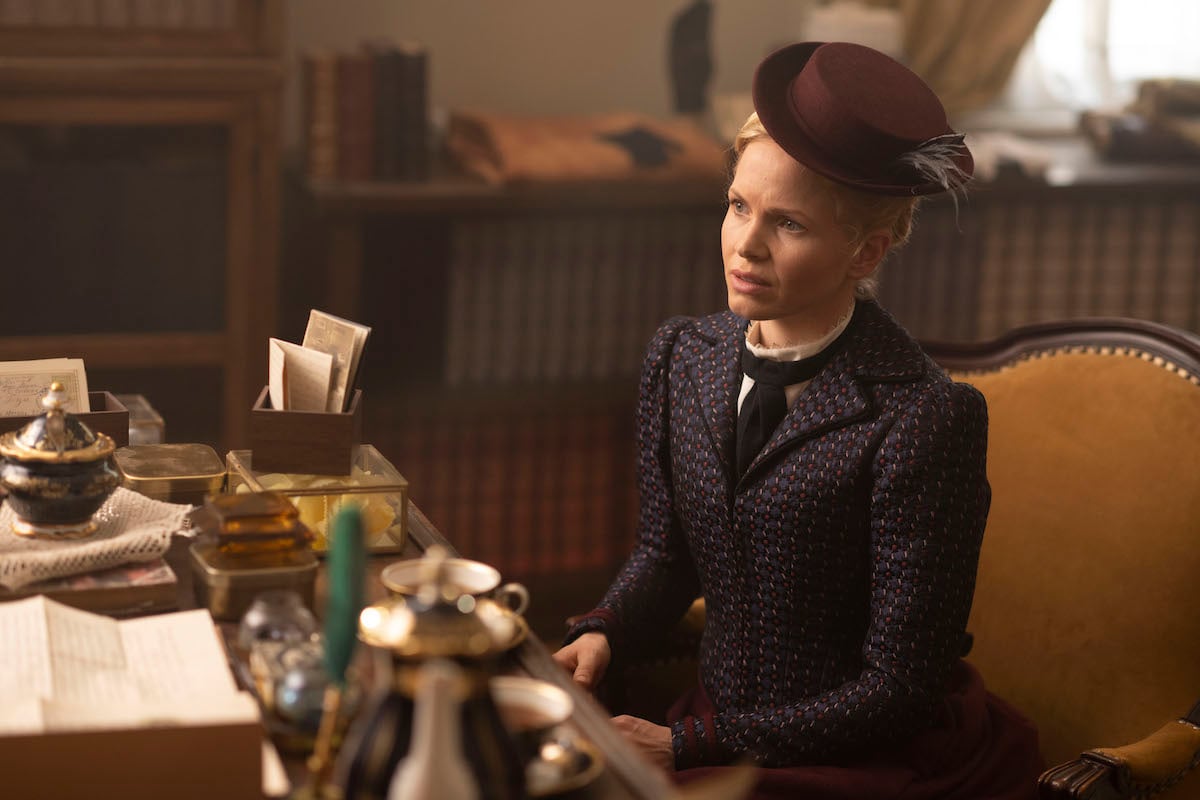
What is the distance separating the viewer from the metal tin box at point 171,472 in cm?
165

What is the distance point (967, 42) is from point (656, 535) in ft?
7.17

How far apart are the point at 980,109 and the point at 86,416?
2706 mm

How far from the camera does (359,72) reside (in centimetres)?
296

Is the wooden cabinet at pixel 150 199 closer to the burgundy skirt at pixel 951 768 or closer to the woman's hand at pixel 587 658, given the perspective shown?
the woman's hand at pixel 587 658

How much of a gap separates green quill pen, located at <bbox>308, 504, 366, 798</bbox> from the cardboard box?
0.06 metres

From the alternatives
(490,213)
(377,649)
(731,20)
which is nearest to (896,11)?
(731,20)

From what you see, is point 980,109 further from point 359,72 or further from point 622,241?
point 359,72

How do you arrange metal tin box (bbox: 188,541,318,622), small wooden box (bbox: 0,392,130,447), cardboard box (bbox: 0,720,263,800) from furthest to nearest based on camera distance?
1. small wooden box (bbox: 0,392,130,447)
2. metal tin box (bbox: 188,541,318,622)
3. cardboard box (bbox: 0,720,263,800)

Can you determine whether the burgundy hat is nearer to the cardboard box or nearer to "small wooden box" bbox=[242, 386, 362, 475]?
"small wooden box" bbox=[242, 386, 362, 475]

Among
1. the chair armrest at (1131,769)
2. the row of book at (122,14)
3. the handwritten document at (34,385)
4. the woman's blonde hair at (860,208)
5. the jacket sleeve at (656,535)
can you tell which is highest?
the row of book at (122,14)

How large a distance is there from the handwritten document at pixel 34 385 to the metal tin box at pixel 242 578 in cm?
41

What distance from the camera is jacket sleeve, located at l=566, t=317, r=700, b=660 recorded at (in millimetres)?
1854

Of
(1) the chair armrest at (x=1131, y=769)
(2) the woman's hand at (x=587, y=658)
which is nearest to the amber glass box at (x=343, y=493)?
(2) the woman's hand at (x=587, y=658)

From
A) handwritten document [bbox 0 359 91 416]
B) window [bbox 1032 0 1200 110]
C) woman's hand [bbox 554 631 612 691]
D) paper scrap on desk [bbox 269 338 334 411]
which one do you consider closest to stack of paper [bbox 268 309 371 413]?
paper scrap on desk [bbox 269 338 334 411]
